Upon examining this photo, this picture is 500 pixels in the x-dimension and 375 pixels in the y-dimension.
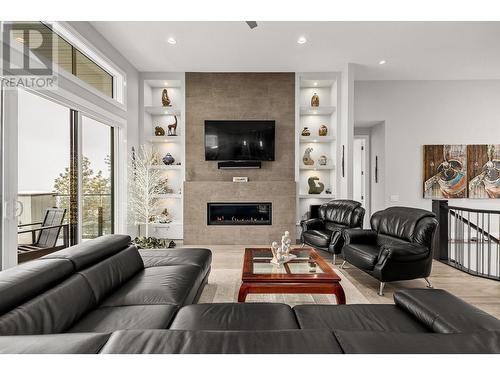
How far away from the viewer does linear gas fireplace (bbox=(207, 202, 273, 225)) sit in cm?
559

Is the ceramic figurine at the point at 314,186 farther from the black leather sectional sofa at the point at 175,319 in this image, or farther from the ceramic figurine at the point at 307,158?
the black leather sectional sofa at the point at 175,319

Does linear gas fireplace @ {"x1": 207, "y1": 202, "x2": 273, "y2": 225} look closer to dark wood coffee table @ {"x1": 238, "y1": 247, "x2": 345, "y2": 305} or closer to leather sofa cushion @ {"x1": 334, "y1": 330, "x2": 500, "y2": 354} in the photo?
dark wood coffee table @ {"x1": 238, "y1": 247, "x2": 345, "y2": 305}

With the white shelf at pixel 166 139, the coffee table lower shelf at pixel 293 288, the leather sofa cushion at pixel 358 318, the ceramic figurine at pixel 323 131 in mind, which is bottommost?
the coffee table lower shelf at pixel 293 288

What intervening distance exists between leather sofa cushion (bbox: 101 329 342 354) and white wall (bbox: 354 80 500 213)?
5650 mm

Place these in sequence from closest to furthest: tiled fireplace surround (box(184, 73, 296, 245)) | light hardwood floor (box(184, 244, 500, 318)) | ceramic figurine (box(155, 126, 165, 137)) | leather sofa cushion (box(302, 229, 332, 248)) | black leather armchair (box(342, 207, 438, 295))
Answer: light hardwood floor (box(184, 244, 500, 318))
black leather armchair (box(342, 207, 438, 295))
leather sofa cushion (box(302, 229, 332, 248))
tiled fireplace surround (box(184, 73, 296, 245))
ceramic figurine (box(155, 126, 165, 137))

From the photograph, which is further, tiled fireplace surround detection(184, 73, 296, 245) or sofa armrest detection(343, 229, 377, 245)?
tiled fireplace surround detection(184, 73, 296, 245)

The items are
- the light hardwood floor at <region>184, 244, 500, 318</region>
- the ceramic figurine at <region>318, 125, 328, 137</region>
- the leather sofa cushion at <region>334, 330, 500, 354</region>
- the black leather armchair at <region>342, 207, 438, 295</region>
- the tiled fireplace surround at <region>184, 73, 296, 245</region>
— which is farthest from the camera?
the ceramic figurine at <region>318, 125, 328, 137</region>

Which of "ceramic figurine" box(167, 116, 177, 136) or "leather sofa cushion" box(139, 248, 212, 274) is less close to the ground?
"ceramic figurine" box(167, 116, 177, 136)

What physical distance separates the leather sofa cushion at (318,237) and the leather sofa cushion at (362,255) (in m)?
0.57

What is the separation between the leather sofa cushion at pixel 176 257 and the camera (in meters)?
2.65

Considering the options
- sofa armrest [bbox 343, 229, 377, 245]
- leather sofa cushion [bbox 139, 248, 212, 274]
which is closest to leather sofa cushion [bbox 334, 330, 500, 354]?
leather sofa cushion [bbox 139, 248, 212, 274]

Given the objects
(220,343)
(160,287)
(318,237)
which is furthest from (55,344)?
(318,237)

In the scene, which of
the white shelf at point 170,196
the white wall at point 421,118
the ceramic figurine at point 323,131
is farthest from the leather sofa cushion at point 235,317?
the white wall at point 421,118
